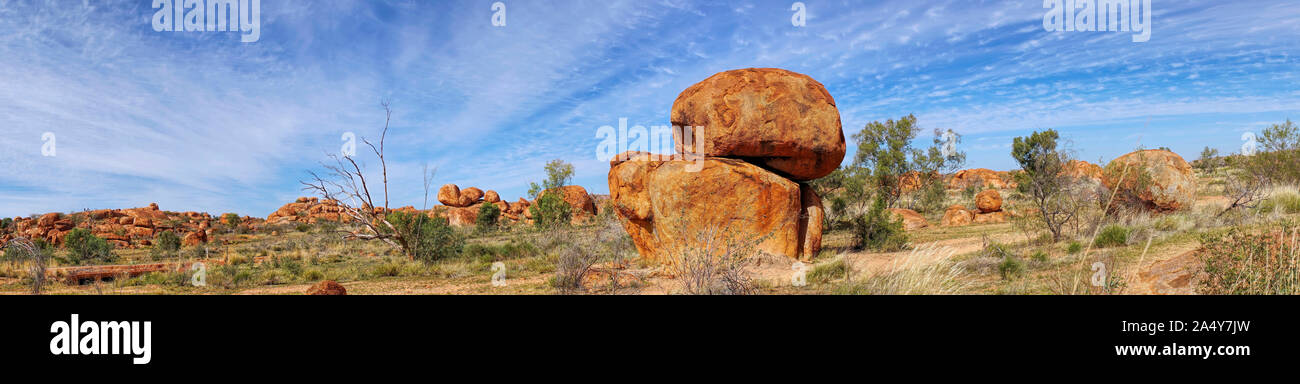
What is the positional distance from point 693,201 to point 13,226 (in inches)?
2118

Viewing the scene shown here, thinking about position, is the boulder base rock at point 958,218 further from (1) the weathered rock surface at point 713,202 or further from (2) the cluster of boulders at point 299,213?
(2) the cluster of boulders at point 299,213

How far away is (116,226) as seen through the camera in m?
37.9

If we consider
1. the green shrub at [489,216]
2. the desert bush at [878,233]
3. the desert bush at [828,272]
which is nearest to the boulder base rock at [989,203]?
the desert bush at [878,233]

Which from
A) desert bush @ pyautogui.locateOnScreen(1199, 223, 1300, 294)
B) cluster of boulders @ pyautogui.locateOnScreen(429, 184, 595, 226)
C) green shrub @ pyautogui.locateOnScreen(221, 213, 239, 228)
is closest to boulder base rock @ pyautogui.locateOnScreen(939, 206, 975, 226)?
desert bush @ pyautogui.locateOnScreen(1199, 223, 1300, 294)

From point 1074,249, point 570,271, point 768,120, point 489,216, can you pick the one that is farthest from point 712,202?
point 489,216

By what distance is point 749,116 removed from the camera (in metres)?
11.7

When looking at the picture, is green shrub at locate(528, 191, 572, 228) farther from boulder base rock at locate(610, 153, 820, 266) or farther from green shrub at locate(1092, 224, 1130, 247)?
green shrub at locate(1092, 224, 1130, 247)

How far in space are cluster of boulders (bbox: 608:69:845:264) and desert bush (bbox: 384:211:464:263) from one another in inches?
248

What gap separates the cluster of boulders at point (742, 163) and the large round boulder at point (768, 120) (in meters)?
0.02

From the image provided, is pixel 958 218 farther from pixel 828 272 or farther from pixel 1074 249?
pixel 828 272

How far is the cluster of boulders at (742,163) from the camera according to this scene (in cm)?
1141

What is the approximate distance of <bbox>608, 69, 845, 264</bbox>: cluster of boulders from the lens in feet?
37.4
